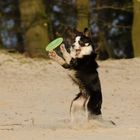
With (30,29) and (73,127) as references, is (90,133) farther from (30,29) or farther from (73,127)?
(30,29)

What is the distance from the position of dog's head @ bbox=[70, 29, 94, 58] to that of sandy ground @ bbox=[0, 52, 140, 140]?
1150 millimetres

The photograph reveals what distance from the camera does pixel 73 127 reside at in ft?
36.2

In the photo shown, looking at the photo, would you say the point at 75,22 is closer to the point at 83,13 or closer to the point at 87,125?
the point at 83,13

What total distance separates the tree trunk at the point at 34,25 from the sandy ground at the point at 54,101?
1827 mm

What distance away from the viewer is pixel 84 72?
10789 millimetres

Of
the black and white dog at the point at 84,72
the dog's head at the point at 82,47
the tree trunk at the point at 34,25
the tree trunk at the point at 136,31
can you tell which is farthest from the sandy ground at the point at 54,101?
the tree trunk at the point at 136,31

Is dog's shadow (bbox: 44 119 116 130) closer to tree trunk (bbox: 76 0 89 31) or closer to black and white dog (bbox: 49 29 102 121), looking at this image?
black and white dog (bbox: 49 29 102 121)

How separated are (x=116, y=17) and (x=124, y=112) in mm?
17383

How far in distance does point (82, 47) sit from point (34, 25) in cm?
1419

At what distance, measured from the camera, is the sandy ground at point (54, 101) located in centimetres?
1048

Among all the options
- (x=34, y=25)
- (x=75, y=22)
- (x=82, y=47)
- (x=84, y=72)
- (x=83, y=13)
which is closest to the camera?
(x=82, y=47)

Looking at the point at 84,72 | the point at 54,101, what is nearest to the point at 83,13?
the point at 54,101

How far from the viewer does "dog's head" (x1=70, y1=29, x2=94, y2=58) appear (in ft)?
35.0

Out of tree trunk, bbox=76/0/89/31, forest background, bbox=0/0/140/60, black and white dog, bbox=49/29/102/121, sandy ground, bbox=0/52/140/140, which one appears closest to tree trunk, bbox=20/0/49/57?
forest background, bbox=0/0/140/60
